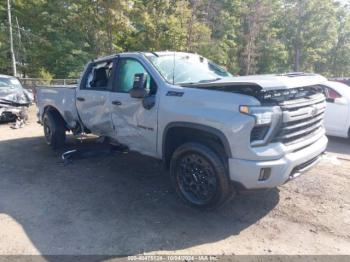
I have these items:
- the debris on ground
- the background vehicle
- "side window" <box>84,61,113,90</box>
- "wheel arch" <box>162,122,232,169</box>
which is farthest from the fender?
the background vehicle

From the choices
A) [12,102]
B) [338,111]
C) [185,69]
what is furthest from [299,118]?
[12,102]

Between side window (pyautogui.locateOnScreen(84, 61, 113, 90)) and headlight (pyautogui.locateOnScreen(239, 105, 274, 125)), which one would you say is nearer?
headlight (pyautogui.locateOnScreen(239, 105, 274, 125))

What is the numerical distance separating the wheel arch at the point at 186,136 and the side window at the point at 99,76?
1936mm

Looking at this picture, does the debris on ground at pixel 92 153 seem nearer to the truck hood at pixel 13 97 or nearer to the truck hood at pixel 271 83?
the truck hood at pixel 271 83

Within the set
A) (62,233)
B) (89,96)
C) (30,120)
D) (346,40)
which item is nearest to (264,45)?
(346,40)

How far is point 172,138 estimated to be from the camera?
459cm

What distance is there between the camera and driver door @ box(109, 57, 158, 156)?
15.7 ft

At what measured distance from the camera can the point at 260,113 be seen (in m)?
3.59

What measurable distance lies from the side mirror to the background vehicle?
16.0 ft

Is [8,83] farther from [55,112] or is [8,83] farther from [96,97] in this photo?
[96,97]

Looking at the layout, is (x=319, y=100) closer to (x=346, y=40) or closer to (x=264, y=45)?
(x=264, y=45)

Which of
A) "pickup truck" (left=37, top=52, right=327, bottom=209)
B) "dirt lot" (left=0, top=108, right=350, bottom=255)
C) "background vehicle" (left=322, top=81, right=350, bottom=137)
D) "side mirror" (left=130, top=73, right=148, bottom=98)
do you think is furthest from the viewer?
"background vehicle" (left=322, top=81, right=350, bottom=137)

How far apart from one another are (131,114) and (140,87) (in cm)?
59

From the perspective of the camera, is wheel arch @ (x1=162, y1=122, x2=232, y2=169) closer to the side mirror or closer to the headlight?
the headlight
